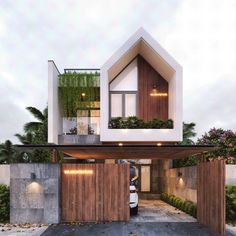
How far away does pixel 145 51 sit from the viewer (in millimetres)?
16406

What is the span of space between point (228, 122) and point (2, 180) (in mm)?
18149

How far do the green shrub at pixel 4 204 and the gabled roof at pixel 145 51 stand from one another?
7.52m

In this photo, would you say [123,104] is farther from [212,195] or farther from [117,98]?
[212,195]

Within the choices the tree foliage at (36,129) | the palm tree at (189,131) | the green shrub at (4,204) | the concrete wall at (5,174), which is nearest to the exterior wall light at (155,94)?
the tree foliage at (36,129)

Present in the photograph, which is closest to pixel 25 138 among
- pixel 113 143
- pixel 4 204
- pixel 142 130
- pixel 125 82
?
pixel 113 143

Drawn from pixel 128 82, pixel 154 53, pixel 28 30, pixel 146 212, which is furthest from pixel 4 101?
pixel 146 212

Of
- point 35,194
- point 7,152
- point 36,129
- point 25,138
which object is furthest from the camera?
point 7,152

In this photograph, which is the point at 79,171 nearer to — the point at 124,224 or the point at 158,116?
the point at 124,224

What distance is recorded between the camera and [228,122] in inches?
958

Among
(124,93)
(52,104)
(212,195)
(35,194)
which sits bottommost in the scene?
(35,194)

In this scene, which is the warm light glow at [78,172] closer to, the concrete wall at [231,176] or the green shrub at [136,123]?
the green shrub at [136,123]

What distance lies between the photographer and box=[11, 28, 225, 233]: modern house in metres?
11.0

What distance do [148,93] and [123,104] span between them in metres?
1.55

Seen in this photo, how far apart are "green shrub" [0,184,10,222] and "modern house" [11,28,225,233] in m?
0.45
